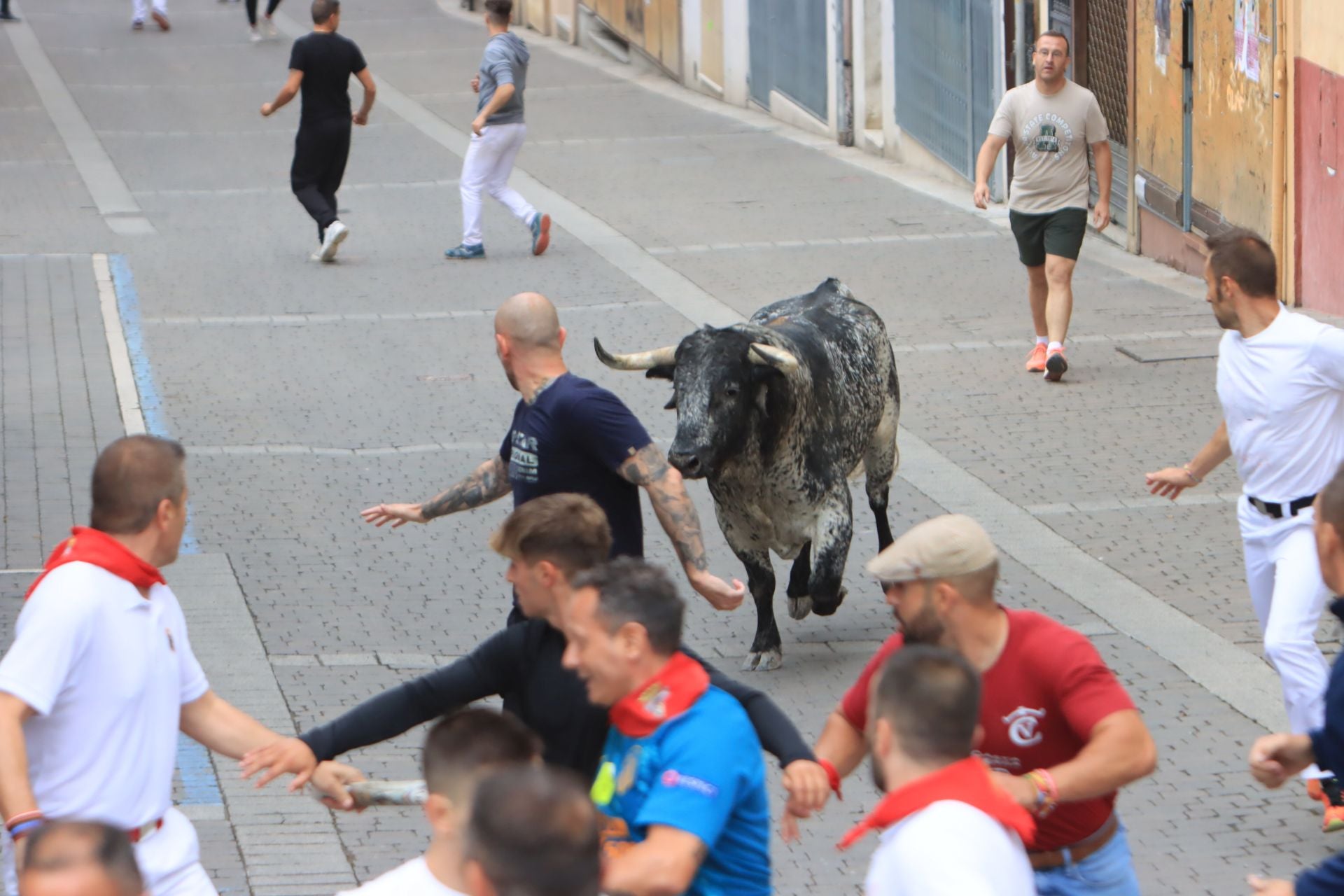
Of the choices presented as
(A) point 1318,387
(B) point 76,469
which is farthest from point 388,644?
(A) point 1318,387

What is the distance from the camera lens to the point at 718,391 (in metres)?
7.81

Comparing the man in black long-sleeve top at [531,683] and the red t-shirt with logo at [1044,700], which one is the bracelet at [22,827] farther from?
the red t-shirt with logo at [1044,700]

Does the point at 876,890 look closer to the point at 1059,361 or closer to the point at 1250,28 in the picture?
the point at 1059,361

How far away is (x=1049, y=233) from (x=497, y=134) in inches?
235

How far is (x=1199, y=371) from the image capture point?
517 inches

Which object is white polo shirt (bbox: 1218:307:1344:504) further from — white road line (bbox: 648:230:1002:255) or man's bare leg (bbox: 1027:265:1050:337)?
white road line (bbox: 648:230:1002:255)

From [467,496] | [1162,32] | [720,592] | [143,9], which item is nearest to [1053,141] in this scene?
[1162,32]

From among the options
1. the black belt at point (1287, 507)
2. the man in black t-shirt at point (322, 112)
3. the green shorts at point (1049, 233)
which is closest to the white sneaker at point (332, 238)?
the man in black t-shirt at point (322, 112)

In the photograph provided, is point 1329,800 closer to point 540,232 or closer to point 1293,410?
point 1293,410

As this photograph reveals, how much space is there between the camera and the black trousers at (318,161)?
17.0 m

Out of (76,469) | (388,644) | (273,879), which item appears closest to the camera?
(273,879)

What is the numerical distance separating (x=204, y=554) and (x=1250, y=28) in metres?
9.61

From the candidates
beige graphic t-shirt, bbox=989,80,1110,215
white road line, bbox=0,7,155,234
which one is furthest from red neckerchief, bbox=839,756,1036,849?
white road line, bbox=0,7,155,234

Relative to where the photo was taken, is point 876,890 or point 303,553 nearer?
point 876,890
